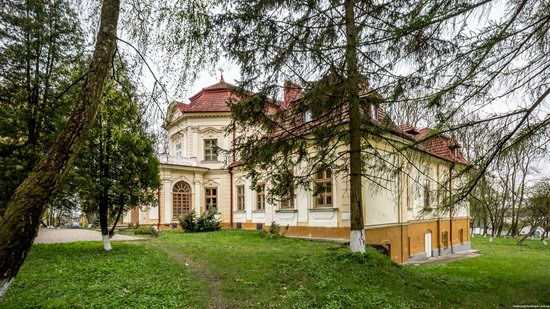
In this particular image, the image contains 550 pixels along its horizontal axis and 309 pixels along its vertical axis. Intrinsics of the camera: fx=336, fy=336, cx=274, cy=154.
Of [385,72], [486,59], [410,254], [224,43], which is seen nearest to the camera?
[486,59]

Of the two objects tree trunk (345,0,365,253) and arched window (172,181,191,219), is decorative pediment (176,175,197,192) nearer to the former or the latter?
arched window (172,181,191,219)

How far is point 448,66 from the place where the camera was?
5531 mm

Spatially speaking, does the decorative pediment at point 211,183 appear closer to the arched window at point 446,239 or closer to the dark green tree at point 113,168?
the dark green tree at point 113,168

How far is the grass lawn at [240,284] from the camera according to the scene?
550 centimetres

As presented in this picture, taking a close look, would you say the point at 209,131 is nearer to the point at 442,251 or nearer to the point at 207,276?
the point at 442,251

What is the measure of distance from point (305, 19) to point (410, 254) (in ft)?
42.5

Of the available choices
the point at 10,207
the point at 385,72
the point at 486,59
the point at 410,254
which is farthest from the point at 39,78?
the point at 410,254

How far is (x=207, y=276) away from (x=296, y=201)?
875 cm

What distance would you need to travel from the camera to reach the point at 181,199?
899 inches

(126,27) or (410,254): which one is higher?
(126,27)

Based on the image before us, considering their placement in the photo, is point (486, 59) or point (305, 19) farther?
point (305, 19)

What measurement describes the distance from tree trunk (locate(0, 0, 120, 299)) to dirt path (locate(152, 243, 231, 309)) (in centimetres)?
277

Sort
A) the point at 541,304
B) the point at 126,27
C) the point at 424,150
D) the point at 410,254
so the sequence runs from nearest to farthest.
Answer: the point at 126,27 < the point at 424,150 < the point at 541,304 < the point at 410,254

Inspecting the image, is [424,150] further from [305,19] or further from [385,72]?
[305,19]
